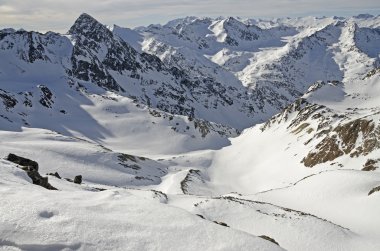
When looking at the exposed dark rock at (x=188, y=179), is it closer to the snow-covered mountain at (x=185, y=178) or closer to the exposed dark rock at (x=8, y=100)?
the snow-covered mountain at (x=185, y=178)

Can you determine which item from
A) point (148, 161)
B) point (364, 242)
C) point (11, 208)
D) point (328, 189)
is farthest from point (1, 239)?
point (148, 161)

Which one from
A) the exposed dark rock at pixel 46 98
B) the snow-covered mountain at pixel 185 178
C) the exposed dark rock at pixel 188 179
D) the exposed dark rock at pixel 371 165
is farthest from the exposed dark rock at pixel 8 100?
the exposed dark rock at pixel 371 165

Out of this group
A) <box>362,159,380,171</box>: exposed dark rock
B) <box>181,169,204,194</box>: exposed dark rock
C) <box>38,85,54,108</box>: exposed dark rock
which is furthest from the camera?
<box>38,85,54,108</box>: exposed dark rock

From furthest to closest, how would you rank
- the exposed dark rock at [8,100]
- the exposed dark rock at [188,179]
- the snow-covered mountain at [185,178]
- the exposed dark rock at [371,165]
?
1. the exposed dark rock at [8,100]
2. the exposed dark rock at [188,179]
3. the exposed dark rock at [371,165]
4. the snow-covered mountain at [185,178]

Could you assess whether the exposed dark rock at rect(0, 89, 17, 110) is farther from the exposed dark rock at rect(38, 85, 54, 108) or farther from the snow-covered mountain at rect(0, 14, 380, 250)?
the exposed dark rock at rect(38, 85, 54, 108)

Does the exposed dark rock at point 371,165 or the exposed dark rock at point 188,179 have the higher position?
the exposed dark rock at point 371,165

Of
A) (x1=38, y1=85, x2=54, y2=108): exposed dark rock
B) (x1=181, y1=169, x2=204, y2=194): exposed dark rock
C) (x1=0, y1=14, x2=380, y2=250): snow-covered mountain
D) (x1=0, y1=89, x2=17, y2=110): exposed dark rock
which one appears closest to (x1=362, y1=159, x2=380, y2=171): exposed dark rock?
(x1=0, y1=14, x2=380, y2=250): snow-covered mountain

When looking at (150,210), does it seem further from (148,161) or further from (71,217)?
(148,161)

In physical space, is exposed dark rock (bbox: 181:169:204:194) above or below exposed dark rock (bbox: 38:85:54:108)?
below

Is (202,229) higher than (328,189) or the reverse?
the reverse

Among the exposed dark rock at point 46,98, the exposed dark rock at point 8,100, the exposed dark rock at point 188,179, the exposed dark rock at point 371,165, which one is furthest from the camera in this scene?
the exposed dark rock at point 46,98

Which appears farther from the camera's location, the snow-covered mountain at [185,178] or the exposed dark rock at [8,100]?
the exposed dark rock at [8,100]
